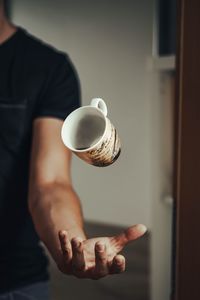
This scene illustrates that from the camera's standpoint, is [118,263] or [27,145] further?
[27,145]

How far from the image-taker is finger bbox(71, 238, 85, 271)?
39cm

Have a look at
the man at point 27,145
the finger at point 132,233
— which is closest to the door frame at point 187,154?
the finger at point 132,233

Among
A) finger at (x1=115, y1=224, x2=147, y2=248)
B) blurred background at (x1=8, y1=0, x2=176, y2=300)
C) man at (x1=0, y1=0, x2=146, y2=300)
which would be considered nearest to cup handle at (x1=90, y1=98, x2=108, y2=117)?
finger at (x1=115, y1=224, x2=147, y2=248)

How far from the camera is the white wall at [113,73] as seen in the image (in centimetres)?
100

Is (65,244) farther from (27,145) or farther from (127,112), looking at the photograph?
(127,112)

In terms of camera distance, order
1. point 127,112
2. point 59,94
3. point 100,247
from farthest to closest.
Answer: point 127,112
point 59,94
point 100,247

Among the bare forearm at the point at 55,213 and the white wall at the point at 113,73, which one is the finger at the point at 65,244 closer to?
the bare forearm at the point at 55,213

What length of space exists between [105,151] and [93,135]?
0.03 meters

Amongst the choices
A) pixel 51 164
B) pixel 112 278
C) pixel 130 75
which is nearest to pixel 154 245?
pixel 112 278

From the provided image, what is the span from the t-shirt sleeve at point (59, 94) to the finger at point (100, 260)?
30cm

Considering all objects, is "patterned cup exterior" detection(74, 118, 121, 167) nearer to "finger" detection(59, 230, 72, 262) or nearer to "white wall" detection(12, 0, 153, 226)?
"finger" detection(59, 230, 72, 262)

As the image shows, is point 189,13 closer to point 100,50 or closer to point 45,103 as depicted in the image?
point 45,103

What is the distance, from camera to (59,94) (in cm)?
68

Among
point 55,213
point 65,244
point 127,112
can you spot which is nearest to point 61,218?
point 55,213
